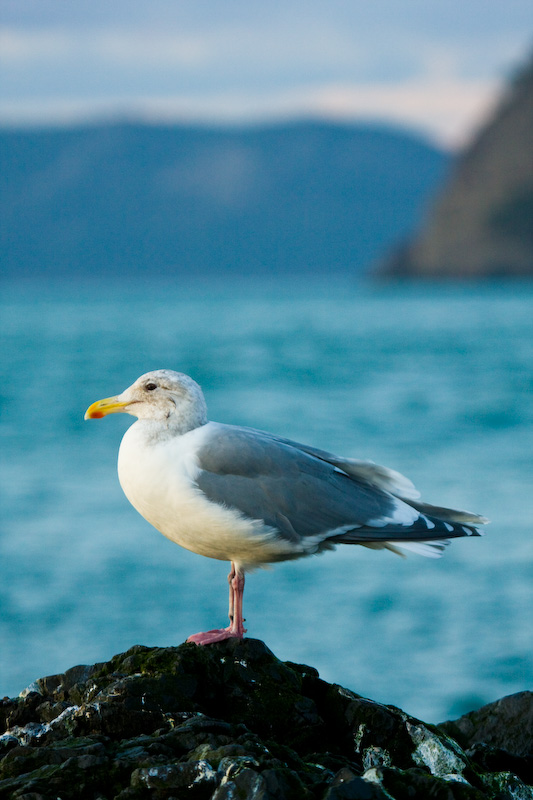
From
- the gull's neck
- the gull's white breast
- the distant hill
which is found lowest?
the gull's white breast

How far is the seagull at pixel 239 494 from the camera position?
4.57 m

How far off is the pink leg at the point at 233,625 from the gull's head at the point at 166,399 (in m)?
0.69

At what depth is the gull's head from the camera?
185 inches

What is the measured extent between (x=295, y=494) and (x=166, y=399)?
702mm

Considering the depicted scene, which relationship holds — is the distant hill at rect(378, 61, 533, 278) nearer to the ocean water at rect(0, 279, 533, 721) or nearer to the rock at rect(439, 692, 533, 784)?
the ocean water at rect(0, 279, 533, 721)

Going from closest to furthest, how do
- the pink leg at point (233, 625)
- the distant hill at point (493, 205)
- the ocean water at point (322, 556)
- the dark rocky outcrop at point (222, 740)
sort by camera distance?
the dark rocky outcrop at point (222, 740) → the pink leg at point (233, 625) → the ocean water at point (322, 556) → the distant hill at point (493, 205)

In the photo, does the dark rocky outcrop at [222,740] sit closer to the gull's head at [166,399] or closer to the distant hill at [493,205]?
the gull's head at [166,399]

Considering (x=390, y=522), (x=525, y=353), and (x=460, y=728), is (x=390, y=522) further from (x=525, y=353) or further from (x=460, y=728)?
(x=525, y=353)

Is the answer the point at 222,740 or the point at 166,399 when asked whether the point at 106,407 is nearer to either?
the point at 166,399

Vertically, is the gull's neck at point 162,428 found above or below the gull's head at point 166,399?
below

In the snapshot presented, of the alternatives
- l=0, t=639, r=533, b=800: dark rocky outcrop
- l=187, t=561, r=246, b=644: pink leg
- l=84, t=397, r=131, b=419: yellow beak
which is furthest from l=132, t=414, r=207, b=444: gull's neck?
l=0, t=639, r=533, b=800: dark rocky outcrop

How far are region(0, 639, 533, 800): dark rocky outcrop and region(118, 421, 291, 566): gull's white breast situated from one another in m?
0.48

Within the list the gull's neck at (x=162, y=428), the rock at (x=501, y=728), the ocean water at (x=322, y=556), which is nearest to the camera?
the gull's neck at (x=162, y=428)

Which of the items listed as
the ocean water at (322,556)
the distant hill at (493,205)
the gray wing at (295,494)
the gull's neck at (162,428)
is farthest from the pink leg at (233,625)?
the distant hill at (493,205)
